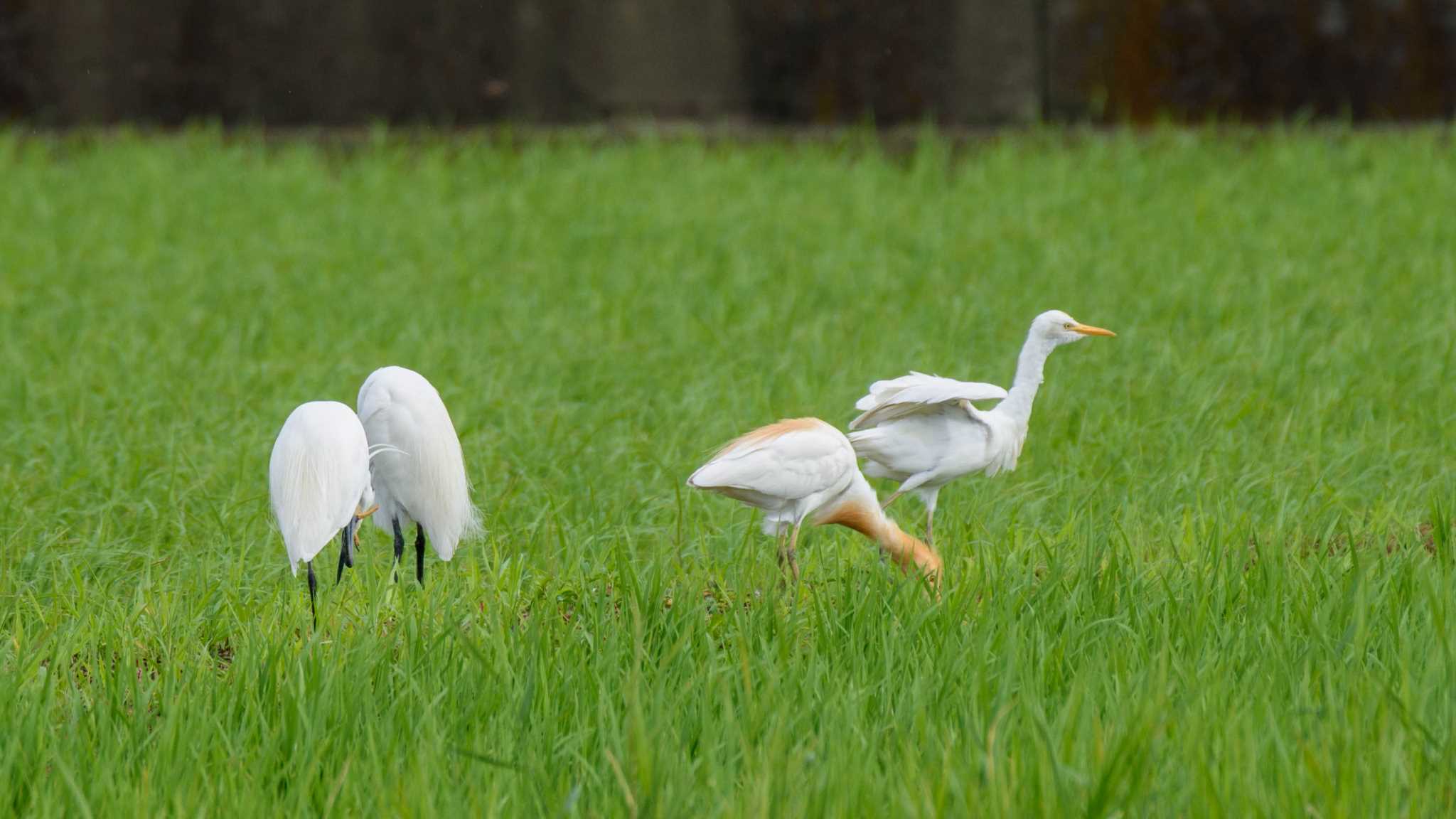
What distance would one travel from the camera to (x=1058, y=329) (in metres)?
3.28

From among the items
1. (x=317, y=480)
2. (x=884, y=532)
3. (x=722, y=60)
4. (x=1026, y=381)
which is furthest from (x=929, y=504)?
(x=722, y=60)

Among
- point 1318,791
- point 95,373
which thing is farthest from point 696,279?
point 1318,791

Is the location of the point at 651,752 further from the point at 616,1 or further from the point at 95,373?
the point at 616,1

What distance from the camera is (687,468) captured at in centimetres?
445

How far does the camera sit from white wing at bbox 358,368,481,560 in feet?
9.80

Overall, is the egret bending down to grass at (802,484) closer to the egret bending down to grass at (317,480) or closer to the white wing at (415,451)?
the white wing at (415,451)

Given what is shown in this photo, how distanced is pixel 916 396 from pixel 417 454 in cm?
99

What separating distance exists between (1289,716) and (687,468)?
86.1 inches

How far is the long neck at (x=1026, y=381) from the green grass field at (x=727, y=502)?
0.33 meters

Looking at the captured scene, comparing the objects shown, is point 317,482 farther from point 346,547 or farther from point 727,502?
point 727,502

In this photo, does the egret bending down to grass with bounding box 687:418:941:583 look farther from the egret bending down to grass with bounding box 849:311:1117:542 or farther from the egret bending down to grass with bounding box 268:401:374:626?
the egret bending down to grass with bounding box 268:401:374:626

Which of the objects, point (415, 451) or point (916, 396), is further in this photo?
point (916, 396)

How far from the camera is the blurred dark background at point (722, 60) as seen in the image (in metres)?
10.1

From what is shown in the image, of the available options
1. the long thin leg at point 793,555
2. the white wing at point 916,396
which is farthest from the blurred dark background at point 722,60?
the long thin leg at point 793,555
